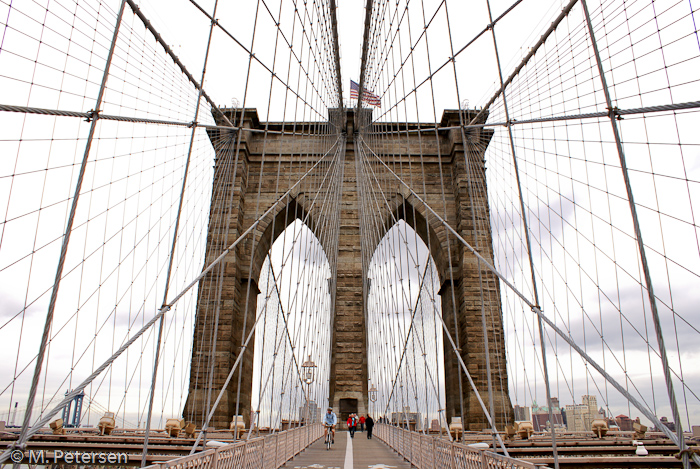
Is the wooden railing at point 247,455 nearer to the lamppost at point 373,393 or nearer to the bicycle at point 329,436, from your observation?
the bicycle at point 329,436

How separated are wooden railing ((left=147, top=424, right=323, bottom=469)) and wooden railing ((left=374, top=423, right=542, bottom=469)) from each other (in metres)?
1.87

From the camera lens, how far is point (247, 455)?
14.8ft

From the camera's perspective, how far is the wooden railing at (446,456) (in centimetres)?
313

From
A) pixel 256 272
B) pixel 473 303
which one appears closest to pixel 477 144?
pixel 473 303

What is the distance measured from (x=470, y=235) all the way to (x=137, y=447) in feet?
46.1

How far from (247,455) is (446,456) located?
1.96 meters

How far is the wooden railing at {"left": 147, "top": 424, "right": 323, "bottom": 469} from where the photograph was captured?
310 centimetres

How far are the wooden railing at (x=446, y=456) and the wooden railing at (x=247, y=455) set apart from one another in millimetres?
1873

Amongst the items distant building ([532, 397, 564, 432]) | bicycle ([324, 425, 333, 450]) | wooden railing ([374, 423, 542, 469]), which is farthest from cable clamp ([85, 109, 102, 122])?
distant building ([532, 397, 564, 432])

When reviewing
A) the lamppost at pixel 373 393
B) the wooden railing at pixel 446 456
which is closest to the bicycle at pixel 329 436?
A: the wooden railing at pixel 446 456

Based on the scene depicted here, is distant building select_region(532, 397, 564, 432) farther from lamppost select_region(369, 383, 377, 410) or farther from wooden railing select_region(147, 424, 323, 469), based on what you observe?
lamppost select_region(369, 383, 377, 410)

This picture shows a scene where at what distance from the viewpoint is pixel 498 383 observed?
15.9 meters

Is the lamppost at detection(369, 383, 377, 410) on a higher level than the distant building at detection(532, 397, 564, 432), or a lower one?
higher

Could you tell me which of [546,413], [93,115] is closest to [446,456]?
[93,115]
